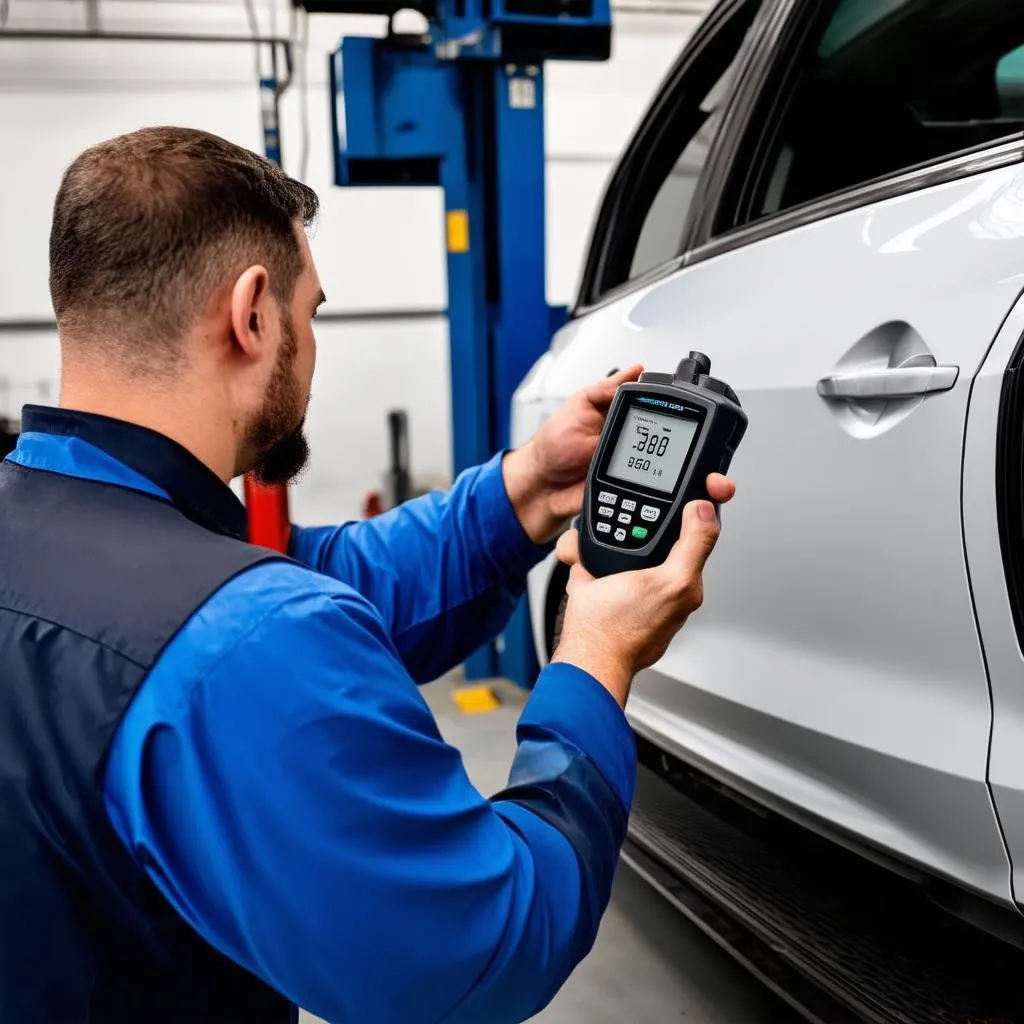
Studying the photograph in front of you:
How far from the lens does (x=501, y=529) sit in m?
1.39

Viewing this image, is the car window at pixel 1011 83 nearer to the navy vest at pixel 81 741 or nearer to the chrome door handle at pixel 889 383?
the chrome door handle at pixel 889 383

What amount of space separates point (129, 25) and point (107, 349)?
4.45 metres

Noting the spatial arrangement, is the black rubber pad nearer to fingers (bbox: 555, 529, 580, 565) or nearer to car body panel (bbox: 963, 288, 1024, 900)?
car body panel (bbox: 963, 288, 1024, 900)

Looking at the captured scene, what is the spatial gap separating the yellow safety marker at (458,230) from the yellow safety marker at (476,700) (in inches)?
52.6

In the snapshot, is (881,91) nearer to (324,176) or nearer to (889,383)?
(889,383)

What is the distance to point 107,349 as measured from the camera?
0.82 m

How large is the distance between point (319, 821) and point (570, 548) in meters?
0.48

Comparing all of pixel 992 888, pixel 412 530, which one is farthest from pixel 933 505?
pixel 412 530

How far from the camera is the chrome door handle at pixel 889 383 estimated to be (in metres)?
0.90

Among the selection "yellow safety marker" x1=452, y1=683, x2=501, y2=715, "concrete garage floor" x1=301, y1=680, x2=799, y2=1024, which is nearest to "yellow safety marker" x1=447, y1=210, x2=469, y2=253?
"yellow safety marker" x1=452, y1=683, x2=501, y2=715

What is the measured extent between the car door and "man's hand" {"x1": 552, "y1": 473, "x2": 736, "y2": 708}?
0.18 metres

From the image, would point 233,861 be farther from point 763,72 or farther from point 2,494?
point 763,72

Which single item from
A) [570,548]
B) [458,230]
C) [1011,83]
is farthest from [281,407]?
[458,230]

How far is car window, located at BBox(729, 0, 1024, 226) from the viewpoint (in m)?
1.42
